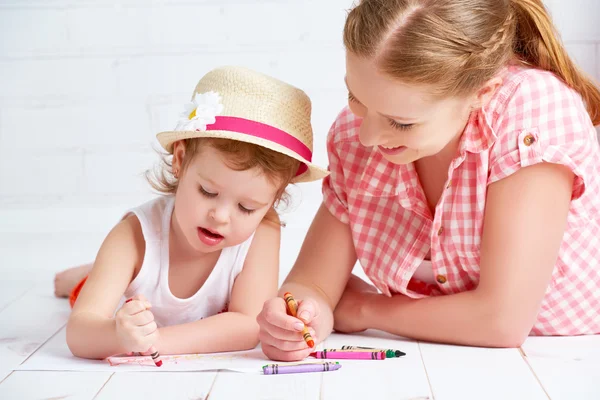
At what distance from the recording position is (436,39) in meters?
1.52

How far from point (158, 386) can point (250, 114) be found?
1.68 ft

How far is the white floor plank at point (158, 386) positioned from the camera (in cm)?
148

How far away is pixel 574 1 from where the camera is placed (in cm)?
266

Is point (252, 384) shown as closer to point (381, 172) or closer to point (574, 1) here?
point (381, 172)

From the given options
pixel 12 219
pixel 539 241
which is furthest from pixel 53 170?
pixel 539 241

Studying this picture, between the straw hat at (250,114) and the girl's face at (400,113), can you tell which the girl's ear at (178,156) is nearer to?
the straw hat at (250,114)

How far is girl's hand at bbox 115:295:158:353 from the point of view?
157 centimetres

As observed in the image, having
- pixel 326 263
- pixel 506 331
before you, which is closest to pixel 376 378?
pixel 506 331

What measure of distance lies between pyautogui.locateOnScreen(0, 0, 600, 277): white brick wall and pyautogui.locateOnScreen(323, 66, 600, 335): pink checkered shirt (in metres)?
0.82

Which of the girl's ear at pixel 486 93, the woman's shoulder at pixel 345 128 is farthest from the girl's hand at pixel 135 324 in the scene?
the girl's ear at pixel 486 93

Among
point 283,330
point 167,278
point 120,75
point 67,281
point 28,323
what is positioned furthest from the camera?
point 120,75

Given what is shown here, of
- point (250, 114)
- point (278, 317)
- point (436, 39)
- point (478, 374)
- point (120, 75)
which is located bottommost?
point (478, 374)

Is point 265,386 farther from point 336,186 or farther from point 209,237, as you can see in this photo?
point 336,186

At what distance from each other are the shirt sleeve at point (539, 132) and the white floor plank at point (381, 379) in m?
0.36
